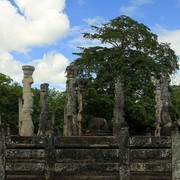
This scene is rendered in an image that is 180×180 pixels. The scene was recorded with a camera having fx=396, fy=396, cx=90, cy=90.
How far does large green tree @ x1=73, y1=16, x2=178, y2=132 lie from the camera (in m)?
40.2

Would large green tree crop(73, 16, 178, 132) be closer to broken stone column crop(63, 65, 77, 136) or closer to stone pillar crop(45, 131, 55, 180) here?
broken stone column crop(63, 65, 77, 136)

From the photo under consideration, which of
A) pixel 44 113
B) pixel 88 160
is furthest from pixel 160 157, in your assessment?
pixel 44 113

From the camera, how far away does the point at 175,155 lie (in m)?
12.0

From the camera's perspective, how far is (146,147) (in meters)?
12.3

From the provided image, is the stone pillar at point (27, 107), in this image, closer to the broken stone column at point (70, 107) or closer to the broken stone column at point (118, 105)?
the broken stone column at point (70, 107)

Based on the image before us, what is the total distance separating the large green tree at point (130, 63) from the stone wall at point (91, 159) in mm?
26819

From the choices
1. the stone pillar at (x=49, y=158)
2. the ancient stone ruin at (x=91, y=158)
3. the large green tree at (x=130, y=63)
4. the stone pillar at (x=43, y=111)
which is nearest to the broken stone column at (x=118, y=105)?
the stone pillar at (x=43, y=111)

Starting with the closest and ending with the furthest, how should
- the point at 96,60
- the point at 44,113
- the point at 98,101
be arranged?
the point at 44,113 < the point at 98,101 < the point at 96,60

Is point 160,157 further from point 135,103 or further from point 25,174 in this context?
point 135,103

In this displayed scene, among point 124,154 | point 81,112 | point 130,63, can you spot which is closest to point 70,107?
point 81,112

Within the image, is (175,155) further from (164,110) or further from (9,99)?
(9,99)

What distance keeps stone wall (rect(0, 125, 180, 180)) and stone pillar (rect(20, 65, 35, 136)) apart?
20.7 feet

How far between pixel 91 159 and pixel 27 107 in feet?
24.8

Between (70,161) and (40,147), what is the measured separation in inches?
40.3
